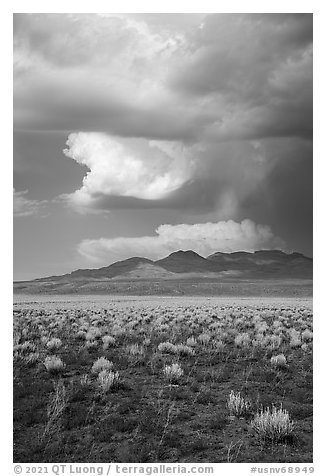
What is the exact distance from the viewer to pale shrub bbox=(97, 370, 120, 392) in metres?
8.78

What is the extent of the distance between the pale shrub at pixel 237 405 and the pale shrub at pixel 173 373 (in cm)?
151

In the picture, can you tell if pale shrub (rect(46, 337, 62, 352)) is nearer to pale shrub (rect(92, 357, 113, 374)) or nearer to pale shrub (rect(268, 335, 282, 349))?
pale shrub (rect(92, 357, 113, 374))

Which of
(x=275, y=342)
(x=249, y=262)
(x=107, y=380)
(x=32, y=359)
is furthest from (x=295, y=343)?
(x=249, y=262)

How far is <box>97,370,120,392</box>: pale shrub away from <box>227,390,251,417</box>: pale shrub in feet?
7.85

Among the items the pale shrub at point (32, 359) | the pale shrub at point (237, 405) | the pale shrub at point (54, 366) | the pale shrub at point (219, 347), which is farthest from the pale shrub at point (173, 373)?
the pale shrub at point (32, 359)

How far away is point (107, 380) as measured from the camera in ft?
29.2

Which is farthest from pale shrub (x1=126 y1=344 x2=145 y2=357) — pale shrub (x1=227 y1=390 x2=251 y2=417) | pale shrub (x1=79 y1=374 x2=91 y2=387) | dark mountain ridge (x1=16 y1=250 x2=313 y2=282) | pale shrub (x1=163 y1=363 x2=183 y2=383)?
pale shrub (x1=227 y1=390 x2=251 y2=417)

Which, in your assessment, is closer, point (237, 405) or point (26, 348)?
point (237, 405)

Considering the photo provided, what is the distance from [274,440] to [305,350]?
20.6 ft

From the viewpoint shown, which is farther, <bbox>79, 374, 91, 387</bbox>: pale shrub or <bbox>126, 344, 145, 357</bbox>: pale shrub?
<bbox>126, 344, 145, 357</bbox>: pale shrub

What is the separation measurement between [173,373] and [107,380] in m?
1.51

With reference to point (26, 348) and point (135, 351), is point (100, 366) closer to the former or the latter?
point (135, 351)
